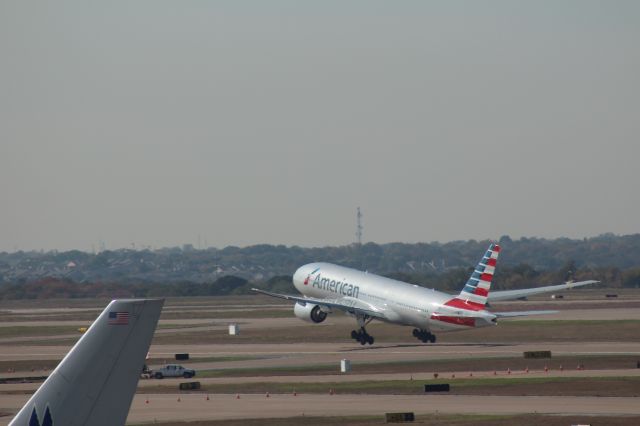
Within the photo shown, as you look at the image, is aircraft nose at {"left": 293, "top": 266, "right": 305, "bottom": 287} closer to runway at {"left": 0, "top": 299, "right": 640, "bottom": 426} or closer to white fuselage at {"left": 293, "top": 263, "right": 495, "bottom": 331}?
white fuselage at {"left": 293, "top": 263, "right": 495, "bottom": 331}

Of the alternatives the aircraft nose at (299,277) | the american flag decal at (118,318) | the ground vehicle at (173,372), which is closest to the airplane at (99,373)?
the american flag decal at (118,318)

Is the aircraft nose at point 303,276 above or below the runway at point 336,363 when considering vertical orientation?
above

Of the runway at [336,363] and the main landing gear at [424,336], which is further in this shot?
the main landing gear at [424,336]

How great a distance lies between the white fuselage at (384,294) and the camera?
310 feet

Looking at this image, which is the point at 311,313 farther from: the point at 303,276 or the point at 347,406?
the point at 347,406

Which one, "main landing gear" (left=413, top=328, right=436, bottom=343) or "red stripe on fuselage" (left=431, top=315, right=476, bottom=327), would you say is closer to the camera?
"red stripe on fuselage" (left=431, top=315, right=476, bottom=327)

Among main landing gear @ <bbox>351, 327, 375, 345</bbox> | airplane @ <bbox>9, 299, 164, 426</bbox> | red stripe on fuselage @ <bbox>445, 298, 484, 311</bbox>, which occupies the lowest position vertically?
main landing gear @ <bbox>351, 327, 375, 345</bbox>

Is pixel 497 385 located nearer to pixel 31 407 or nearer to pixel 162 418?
pixel 162 418

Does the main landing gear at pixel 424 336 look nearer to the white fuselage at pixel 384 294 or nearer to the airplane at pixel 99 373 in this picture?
the white fuselage at pixel 384 294

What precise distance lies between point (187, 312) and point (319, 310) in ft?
212

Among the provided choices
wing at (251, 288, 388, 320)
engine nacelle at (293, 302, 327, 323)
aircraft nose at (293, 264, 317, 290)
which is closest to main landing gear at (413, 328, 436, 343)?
wing at (251, 288, 388, 320)

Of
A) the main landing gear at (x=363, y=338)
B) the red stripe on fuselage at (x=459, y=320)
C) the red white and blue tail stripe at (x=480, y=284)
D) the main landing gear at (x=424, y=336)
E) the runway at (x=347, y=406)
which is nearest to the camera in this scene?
the runway at (x=347, y=406)

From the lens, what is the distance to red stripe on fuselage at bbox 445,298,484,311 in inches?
3560

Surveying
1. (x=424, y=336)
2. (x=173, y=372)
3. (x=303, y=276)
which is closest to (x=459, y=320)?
(x=424, y=336)
